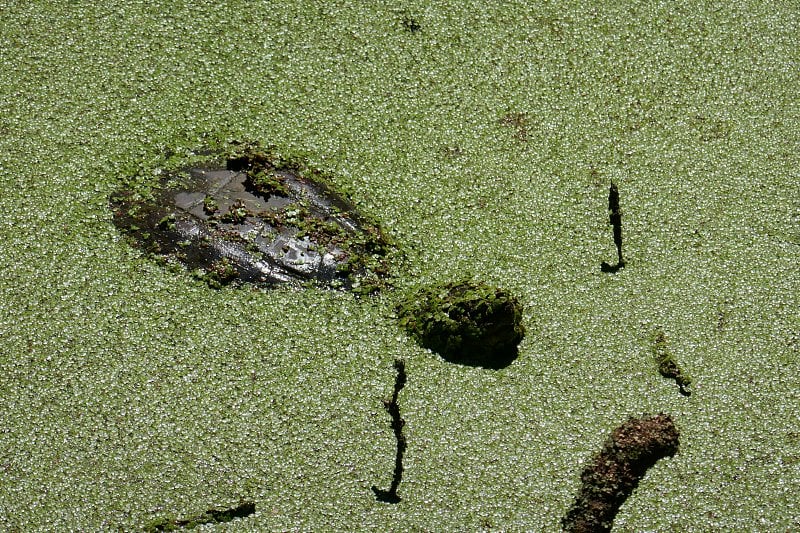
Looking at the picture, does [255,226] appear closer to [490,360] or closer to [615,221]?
[490,360]

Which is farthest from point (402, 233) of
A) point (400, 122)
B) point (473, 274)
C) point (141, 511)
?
point (141, 511)

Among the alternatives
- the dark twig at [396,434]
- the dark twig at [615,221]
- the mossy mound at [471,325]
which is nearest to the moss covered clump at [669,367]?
the dark twig at [615,221]

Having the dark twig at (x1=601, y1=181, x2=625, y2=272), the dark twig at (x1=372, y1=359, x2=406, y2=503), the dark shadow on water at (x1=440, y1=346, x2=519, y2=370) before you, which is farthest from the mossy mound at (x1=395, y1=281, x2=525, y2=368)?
the dark twig at (x1=601, y1=181, x2=625, y2=272)

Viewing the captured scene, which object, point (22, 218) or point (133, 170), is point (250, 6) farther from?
point (22, 218)

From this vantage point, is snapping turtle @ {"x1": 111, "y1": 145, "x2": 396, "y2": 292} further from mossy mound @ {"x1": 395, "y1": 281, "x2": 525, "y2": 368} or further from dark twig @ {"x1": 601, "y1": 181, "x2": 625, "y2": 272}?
dark twig @ {"x1": 601, "y1": 181, "x2": 625, "y2": 272}

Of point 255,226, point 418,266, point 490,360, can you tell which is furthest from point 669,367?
point 255,226

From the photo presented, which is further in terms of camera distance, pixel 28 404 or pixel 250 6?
pixel 250 6

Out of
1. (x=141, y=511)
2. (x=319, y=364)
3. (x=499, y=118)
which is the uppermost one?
(x=499, y=118)
